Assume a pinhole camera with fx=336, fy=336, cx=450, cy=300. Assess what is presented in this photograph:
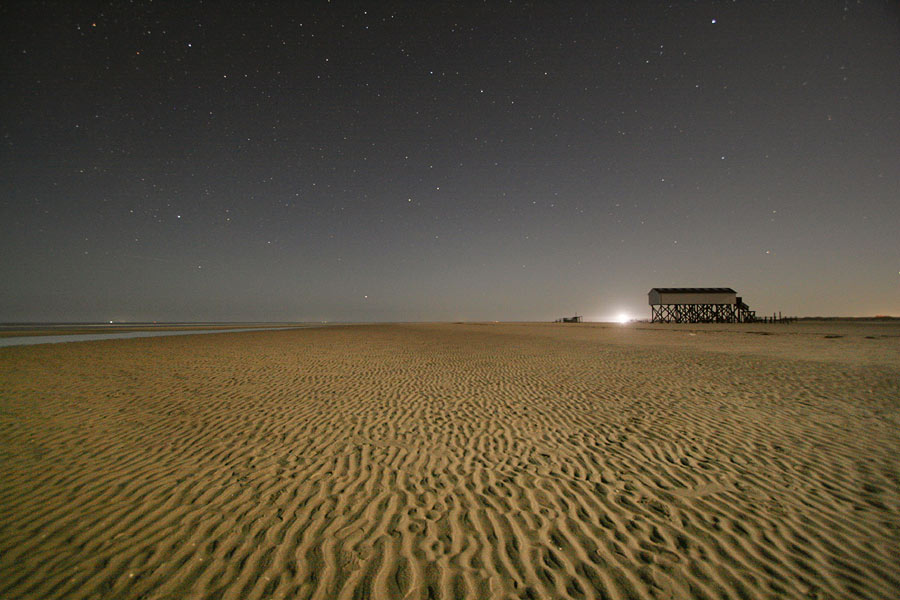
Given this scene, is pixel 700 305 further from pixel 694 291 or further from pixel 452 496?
pixel 452 496

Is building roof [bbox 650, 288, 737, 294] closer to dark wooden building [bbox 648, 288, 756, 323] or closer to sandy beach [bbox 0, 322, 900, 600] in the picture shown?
dark wooden building [bbox 648, 288, 756, 323]

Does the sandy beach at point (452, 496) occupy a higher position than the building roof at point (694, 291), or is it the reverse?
the building roof at point (694, 291)

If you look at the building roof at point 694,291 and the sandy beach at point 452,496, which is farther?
the building roof at point 694,291

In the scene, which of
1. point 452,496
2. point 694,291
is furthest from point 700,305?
point 452,496

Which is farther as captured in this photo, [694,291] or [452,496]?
[694,291]

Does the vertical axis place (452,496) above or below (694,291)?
below

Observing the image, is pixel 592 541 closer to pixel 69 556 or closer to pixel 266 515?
pixel 266 515

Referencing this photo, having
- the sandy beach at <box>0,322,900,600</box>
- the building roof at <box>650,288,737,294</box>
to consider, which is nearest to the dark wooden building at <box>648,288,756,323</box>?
the building roof at <box>650,288,737,294</box>

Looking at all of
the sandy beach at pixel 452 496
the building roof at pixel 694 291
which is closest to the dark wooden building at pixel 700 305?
the building roof at pixel 694 291

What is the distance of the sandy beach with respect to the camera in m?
3.23

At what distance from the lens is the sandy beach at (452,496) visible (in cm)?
323

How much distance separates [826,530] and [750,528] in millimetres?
803

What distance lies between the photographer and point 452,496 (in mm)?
4680

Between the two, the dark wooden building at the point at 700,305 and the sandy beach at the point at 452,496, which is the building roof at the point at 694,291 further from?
the sandy beach at the point at 452,496
